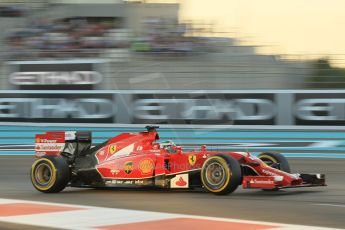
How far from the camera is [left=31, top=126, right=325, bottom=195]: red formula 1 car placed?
7.98m

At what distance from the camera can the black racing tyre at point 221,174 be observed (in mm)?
7832

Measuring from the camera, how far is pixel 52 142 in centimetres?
937

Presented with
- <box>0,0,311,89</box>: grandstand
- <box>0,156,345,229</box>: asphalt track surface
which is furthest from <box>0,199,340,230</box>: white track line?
<box>0,0,311,89</box>: grandstand

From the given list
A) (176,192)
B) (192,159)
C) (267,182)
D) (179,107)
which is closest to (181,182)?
(192,159)

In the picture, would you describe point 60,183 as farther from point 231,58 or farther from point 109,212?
point 231,58

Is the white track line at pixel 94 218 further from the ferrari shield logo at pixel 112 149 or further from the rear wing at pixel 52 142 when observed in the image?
the rear wing at pixel 52 142

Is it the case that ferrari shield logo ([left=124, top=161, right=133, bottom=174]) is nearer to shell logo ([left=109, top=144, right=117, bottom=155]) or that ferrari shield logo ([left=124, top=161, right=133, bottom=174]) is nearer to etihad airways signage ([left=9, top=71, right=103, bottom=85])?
shell logo ([left=109, top=144, right=117, bottom=155])

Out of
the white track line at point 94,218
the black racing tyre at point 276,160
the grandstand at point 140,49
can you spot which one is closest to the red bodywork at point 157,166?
the black racing tyre at point 276,160

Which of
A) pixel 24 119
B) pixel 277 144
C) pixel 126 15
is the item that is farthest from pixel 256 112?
pixel 126 15

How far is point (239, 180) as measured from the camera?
25.9 ft

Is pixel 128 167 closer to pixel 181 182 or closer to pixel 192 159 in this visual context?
pixel 181 182

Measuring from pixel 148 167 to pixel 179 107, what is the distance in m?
10.8

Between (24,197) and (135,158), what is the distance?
1413mm

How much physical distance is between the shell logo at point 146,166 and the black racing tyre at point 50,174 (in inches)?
41.3
